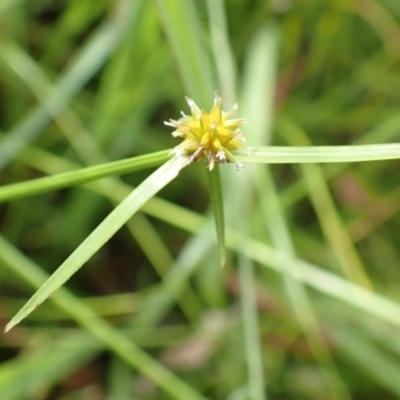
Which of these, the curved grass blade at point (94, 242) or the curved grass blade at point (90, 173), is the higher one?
the curved grass blade at point (90, 173)

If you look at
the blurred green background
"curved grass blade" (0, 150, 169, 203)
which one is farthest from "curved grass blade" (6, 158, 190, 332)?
the blurred green background

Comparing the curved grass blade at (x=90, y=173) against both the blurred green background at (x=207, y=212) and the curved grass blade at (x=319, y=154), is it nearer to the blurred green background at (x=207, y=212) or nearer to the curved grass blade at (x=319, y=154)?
the curved grass blade at (x=319, y=154)

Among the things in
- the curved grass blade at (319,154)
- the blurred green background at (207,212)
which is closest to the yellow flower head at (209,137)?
the curved grass blade at (319,154)

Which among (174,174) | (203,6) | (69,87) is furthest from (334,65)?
(174,174)

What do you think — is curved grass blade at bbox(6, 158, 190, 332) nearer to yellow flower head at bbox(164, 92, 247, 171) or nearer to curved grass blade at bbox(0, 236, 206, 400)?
yellow flower head at bbox(164, 92, 247, 171)

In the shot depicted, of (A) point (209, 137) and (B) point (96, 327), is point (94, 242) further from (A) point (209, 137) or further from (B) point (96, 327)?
(B) point (96, 327)

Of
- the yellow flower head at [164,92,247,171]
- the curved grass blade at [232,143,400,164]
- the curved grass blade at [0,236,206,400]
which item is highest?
the curved grass blade at [0,236,206,400]
